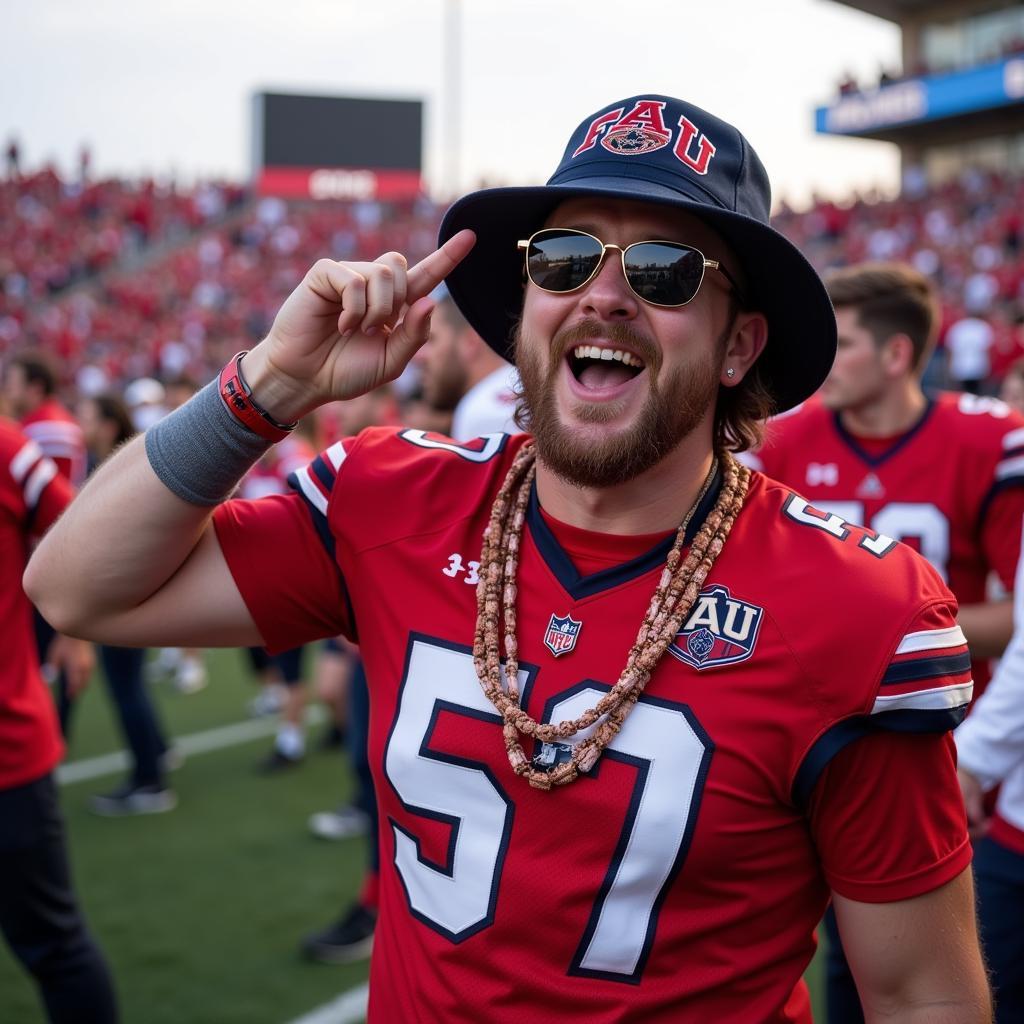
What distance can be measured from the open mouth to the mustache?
0.01 m

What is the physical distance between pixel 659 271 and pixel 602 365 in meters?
0.19

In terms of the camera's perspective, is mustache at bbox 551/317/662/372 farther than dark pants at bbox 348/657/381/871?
No

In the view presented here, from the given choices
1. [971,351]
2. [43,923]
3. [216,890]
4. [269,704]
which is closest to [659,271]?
[43,923]

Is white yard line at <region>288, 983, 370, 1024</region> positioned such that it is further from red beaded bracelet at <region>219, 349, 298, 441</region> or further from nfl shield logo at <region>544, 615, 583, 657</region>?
red beaded bracelet at <region>219, 349, 298, 441</region>

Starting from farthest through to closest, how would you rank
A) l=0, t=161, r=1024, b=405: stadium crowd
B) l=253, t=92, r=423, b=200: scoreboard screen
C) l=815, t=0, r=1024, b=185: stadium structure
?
1. l=253, t=92, r=423, b=200: scoreboard screen
2. l=815, t=0, r=1024, b=185: stadium structure
3. l=0, t=161, r=1024, b=405: stadium crowd

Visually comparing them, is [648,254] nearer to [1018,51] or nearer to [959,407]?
[959,407]

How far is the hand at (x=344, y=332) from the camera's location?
182cm

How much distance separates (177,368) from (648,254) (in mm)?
20300

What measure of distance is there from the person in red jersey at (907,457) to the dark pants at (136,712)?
3567 millimetres

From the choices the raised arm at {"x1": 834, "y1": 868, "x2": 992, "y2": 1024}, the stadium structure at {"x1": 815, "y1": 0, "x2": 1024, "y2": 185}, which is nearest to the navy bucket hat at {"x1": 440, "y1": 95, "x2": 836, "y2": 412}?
the raised arm at {"x1": 834, "y1": 868, "x2": 992, "y2": 1024}

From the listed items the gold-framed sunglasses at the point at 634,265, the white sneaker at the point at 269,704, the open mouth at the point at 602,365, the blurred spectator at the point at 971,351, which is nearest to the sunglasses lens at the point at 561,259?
the gold-framed sunglasses at the point at 634,265

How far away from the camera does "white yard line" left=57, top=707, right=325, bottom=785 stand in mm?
6480

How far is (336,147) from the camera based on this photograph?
3136 centimetres

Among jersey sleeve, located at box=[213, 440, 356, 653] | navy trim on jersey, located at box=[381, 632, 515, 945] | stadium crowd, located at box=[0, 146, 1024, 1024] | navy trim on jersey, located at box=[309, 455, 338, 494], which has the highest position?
stadium crowd, located at box=[0, 146, 1024, 1024]
